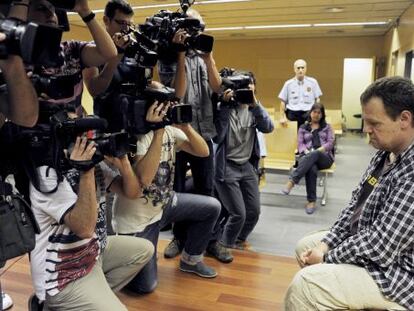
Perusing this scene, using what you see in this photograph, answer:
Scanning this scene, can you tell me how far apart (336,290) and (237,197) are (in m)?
1.42

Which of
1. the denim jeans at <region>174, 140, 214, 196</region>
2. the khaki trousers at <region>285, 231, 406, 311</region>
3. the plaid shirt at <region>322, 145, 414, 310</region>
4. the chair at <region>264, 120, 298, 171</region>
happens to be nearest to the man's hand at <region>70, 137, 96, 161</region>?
the khaki trousers at <region>285, 231, 406, 311</region>

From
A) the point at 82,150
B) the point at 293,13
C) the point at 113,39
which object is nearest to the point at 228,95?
the point at 113,39

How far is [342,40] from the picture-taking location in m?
11.1

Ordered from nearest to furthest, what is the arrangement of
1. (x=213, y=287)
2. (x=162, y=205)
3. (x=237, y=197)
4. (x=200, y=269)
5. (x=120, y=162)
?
(x=120, y=162)
(x=162, y=205)
(x=213, y=287)
(x=200, y=269)
(x=237, y=197)

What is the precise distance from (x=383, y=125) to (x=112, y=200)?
A: 1401 mm

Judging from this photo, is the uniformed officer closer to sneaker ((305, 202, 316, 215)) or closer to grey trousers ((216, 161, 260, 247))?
sneaker ((305, 202, 316, 215))

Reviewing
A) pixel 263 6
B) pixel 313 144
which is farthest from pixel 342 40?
pixel 313 144

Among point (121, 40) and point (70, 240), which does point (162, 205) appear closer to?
point (70, 240)

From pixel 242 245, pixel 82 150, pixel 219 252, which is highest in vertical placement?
pixel 82 150

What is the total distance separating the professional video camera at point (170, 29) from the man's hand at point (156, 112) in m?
0.46

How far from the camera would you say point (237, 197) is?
2.92m

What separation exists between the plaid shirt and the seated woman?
8.42ft

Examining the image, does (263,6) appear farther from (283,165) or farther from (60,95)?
(60,95)

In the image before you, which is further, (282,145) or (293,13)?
(293,13)
